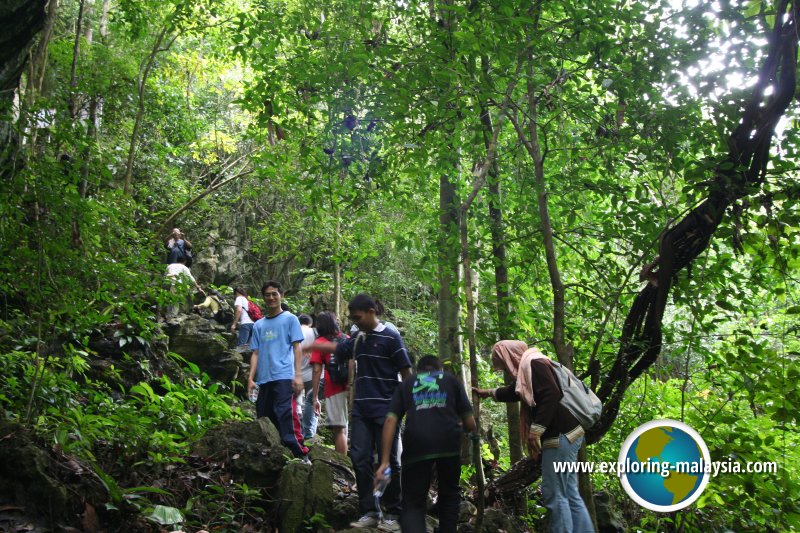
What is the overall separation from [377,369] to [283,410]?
5.55ft

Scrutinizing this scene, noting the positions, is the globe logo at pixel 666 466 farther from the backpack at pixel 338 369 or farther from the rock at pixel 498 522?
the backpack at pixel 338 369

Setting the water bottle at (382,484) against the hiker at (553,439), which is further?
the water bottle at (382,484)

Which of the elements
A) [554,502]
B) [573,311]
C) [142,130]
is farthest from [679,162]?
[142,130]

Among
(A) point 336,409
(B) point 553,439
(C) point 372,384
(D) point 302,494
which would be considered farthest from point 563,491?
(A) point 336,409

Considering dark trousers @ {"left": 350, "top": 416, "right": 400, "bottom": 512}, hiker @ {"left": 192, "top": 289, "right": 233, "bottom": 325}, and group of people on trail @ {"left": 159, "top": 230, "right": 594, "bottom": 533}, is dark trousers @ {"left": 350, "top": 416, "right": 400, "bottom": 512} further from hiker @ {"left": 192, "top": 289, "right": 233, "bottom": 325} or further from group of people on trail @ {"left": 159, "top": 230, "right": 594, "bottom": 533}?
hiker @ {"left": 192, "top": 289, "right": 233, "bottom": 325}

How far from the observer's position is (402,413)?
4.90m

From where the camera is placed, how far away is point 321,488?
5645 millimetres

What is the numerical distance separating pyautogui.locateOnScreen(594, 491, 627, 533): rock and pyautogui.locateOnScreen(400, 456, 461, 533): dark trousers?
7.38 ft

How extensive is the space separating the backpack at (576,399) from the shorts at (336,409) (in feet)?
9.65

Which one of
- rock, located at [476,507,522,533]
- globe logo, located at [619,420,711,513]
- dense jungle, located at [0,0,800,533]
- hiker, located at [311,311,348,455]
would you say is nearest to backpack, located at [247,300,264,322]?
dense jungle, located at [0,0,800,533]

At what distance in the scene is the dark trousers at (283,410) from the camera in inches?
260

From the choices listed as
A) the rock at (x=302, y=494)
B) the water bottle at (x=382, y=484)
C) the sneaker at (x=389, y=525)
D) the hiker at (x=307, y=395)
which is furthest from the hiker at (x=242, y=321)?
the water bottle at (x=382, y=484)

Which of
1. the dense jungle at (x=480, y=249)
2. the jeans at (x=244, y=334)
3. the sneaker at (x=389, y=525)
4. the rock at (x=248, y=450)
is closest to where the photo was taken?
→ the dense jungle at (x=480, y=249)

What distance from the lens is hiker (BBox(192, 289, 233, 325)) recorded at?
1634 centimetres
